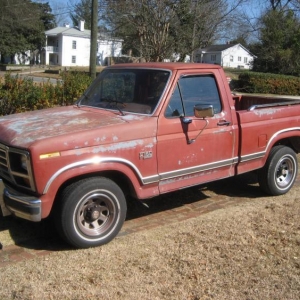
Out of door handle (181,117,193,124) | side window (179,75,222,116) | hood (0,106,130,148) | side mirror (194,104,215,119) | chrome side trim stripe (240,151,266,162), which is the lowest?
chrome side trim stripe (240,151,266,162)

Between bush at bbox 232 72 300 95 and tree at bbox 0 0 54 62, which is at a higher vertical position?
tree at bbox 0 0 54 62

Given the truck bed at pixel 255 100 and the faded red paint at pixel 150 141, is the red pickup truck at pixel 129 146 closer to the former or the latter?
the faded red paint at pixel 150 141

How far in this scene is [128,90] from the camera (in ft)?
16.9

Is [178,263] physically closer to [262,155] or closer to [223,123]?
[223,123]

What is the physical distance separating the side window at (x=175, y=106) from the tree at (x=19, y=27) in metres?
52.0

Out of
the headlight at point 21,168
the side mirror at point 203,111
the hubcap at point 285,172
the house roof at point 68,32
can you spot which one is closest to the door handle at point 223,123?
the side mirror at point 203,111

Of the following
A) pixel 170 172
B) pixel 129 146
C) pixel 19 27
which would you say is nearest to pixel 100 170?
pixel 129 146

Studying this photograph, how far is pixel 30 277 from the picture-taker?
371cm

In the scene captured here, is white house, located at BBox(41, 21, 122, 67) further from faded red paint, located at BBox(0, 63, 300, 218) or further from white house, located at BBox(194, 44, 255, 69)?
faded red paint, located at BBox(0, 63, 300, 218)

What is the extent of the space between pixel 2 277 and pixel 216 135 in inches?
111

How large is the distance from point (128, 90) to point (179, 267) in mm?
2230

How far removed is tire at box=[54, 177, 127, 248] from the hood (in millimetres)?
539

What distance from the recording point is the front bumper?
13.0 ft

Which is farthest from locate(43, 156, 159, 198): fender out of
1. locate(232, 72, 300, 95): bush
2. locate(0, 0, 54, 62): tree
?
locate(0, 0, 54, 62): tree
